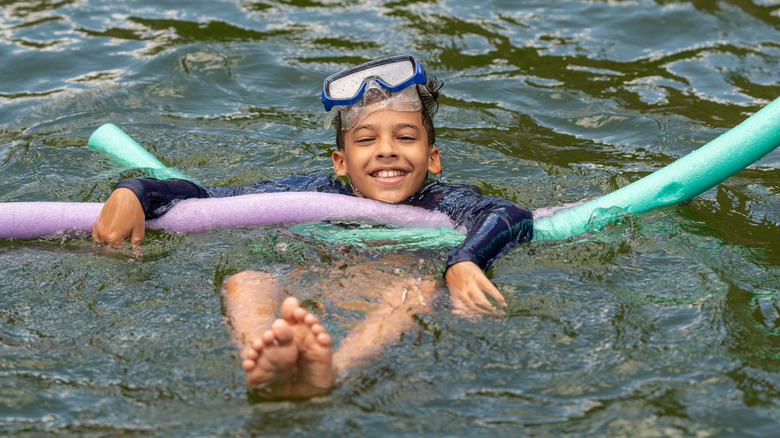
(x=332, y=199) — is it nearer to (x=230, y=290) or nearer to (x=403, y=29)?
(x=230, y=290)

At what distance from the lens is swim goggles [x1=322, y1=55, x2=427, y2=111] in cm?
476

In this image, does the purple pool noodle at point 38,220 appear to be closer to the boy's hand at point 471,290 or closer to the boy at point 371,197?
the boy at point 371,197

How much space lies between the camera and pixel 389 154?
4.61m

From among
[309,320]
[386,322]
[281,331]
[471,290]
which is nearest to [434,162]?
[471,290]

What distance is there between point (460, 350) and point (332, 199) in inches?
55.8

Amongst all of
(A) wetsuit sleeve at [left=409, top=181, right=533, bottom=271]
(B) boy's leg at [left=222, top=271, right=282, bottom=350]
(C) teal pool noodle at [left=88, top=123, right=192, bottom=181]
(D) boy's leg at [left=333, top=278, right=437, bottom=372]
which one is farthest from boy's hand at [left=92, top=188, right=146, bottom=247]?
(A) wetsuit sleeve at [left=409, top=181, right=533, bottom=271]

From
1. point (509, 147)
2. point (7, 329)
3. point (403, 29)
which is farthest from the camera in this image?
point (403, 29)

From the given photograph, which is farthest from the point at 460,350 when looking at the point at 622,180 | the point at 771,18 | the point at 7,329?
the point at 771,18

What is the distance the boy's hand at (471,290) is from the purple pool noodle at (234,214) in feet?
2.34

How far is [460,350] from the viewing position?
11.0 ft

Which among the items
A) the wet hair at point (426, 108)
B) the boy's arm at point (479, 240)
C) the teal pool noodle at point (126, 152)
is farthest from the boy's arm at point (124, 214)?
the boy's arm at point (479, 240)

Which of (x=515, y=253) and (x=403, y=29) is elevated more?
(x=403, y=29)

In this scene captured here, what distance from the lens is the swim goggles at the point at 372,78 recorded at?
15.6ft

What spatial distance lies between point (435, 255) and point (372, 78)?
115cm
